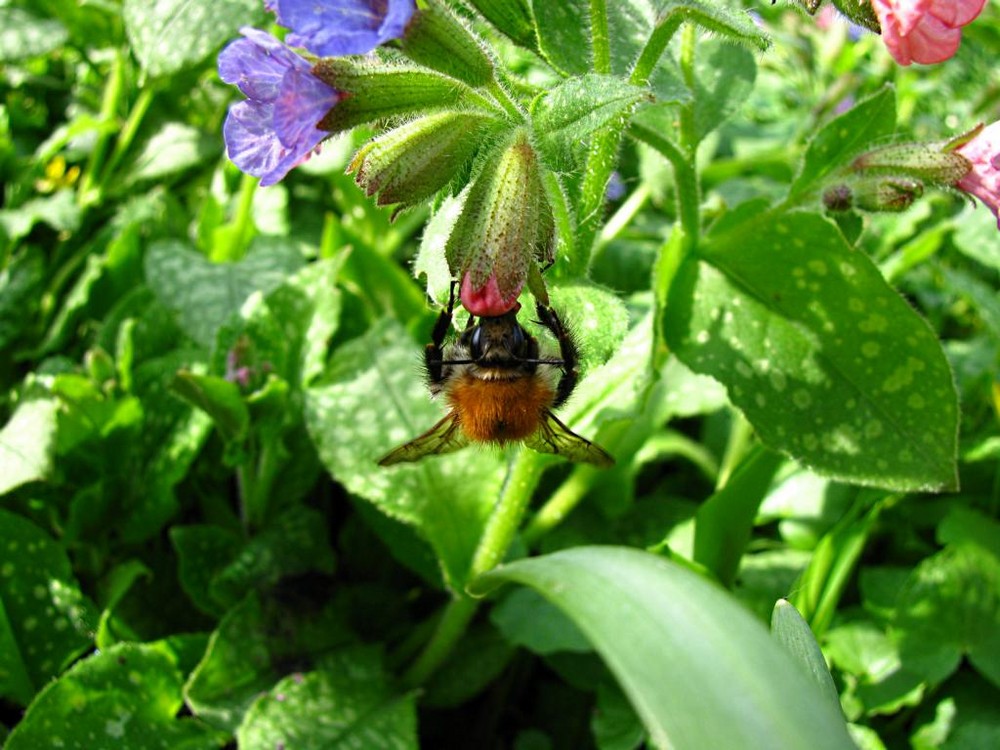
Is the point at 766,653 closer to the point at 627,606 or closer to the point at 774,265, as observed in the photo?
the point at 627,606

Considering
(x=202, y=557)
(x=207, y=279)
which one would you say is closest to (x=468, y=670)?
(x=202, y=557)

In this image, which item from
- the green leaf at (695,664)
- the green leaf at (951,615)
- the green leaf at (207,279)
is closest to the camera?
the green leaf at (695,664)

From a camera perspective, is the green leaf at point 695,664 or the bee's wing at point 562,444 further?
the bee's wing at point 562,444

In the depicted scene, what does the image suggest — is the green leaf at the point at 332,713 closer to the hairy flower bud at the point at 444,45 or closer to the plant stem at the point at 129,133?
the hairy flower bud at the point at 444,45

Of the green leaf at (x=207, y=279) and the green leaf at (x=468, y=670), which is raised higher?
the green leaf at (x=207, y=279)

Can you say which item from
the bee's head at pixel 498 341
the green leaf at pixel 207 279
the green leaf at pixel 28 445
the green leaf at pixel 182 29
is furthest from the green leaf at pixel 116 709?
the green leaf at pixel 182 29

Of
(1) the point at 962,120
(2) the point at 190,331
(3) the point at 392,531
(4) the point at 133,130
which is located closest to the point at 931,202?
(1) the point at 962,120

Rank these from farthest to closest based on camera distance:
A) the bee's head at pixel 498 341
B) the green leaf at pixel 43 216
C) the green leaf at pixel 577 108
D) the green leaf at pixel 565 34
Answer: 1. the green leaf at pixel 43 216
2. the green leaf at pixel 565 34
3. the bee's head at pixel 498 341
4. the green leaf at pixel 577 108

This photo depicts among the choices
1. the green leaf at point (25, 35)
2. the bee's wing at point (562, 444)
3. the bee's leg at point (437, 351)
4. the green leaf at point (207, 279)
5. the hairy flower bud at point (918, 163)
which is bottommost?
the green leaf at point (207, 279)
